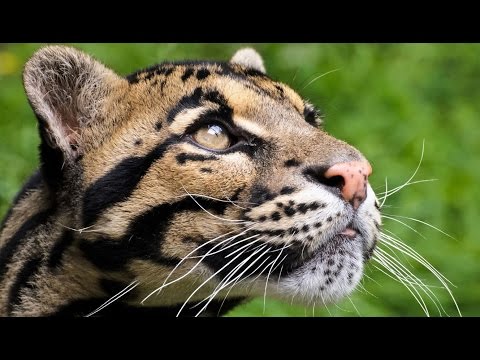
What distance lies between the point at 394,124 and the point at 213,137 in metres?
6.19

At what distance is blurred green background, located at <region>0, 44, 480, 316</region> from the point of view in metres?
9.09

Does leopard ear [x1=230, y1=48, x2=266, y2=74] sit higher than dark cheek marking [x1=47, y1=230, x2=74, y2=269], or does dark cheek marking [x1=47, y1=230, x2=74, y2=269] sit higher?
leopard ear [x1=230, y1=48, x2=266, y2=74]

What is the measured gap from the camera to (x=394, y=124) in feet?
36.7

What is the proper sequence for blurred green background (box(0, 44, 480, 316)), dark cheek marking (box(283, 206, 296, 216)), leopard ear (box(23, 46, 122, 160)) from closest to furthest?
dark cheek marking (box(283, 206, 296, 216)) → leopard ear (box(23, 46, 122, 160)) → blurred green background (box(0, 44, 480, 316))

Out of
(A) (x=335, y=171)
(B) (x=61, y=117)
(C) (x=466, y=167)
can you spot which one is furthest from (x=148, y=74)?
(C) (x=466, y=167)

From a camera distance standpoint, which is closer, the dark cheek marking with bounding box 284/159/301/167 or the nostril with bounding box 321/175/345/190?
the nostril with bounding box 321/175/345/190

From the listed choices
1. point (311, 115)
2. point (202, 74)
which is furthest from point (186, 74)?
point (311, 115)

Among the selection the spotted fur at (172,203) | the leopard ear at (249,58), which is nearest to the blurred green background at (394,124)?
the leopard ear at (249,58)

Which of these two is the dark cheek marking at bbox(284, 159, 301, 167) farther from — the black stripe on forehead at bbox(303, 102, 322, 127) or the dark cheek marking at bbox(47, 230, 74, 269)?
the dark cheek marking at bbox(47, 230, 74, 269)

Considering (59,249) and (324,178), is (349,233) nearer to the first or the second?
(324,178)

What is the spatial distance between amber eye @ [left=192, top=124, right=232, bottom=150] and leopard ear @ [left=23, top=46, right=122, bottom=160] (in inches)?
28.8

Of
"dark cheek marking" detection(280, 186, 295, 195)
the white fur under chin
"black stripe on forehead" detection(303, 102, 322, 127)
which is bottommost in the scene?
the white fur under chin

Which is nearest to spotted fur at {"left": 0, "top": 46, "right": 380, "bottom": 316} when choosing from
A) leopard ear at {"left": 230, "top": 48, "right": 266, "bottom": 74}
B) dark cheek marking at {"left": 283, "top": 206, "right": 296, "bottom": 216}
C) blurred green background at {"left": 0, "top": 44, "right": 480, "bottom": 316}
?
dark cheek marking at {"left": 283, "top": 206, "right": 296, "bottom": 216}

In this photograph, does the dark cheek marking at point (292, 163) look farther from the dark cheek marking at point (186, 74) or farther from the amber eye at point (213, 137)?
the dark cheek marking at point (186, 74)
